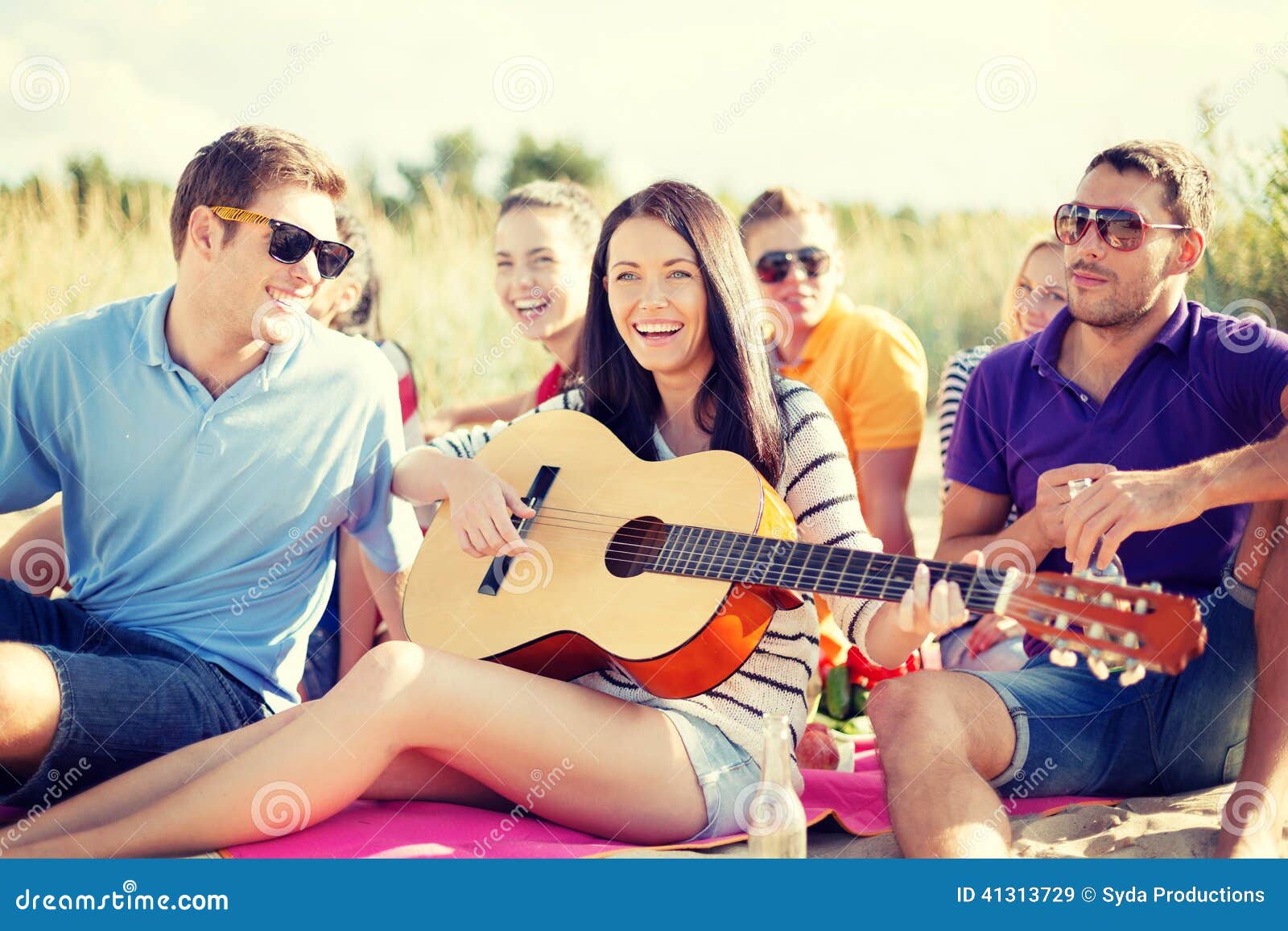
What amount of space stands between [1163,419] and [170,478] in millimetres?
2591

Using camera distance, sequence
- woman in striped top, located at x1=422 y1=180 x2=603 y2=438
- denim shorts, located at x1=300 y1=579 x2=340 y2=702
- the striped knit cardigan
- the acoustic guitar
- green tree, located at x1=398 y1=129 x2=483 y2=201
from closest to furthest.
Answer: the acoustic guitar
the striped knit cardigan
denim shorts, located at x1=300 y1=579 x2=340 y2=702
woman in striped top, located at x1=422 y1=180 x2=603 y2=438
green tree, located at x1=398 y1=129 x2=483 y2=201

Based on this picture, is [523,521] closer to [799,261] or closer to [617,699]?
[617,699]

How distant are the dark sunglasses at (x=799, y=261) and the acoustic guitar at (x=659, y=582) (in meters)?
1.76

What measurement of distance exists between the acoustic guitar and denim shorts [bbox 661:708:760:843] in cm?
9

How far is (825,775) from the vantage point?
135 inches

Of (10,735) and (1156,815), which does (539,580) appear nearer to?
(10,735)

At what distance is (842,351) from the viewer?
15.9 feet

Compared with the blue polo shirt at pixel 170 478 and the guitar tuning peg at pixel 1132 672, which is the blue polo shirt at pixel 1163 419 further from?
the blue polo shirt at pixel 170 478

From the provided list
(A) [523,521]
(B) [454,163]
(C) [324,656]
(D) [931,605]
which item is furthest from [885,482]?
(B) [454,163]

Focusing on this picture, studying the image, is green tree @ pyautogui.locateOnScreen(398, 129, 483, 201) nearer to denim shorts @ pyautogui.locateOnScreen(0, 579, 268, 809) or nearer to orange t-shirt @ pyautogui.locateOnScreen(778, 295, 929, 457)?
orange t-shirt @ pyautogui.locateOnScreen(778, 295, 929, 457)

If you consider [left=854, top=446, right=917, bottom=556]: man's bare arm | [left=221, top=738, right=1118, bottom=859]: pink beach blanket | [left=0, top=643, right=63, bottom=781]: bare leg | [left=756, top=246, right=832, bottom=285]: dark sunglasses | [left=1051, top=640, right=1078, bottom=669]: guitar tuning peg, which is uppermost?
[left=756, top=246, right=832, bottom=285]: dark sunglasses

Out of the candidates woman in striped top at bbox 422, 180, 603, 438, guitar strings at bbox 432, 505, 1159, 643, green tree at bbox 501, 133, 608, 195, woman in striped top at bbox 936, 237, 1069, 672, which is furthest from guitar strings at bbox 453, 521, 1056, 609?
Answer: green tree at bbox 501, 133, 608, 195

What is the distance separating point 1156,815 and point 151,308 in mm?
2862

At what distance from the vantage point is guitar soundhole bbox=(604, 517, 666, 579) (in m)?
3.00
